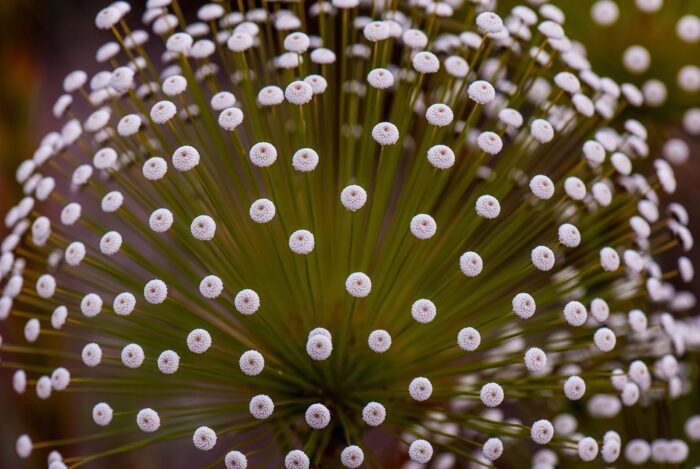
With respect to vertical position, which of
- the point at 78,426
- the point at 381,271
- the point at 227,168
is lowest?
the point at 78,426

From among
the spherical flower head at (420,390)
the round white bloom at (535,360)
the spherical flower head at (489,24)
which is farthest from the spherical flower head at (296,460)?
the spherical flower head at (489,24)

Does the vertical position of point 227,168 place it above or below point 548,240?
above

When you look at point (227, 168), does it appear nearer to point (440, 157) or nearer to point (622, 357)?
point (440, 157)

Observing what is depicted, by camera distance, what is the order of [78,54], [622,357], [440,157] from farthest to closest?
[78,54] < [622,357] < [440,157]

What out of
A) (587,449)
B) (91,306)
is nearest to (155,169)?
(91,306)

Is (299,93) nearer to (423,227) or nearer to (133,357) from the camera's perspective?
(423,227)

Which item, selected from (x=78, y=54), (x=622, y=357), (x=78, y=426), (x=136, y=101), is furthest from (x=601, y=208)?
(x=78, y=54)
